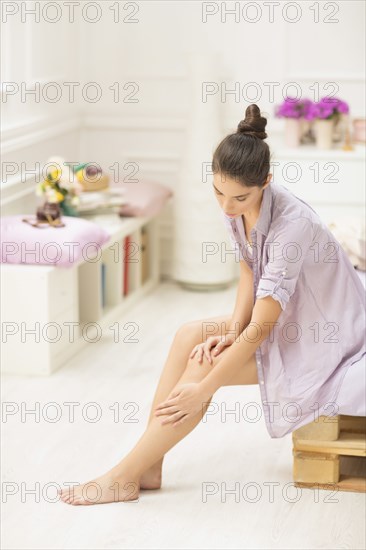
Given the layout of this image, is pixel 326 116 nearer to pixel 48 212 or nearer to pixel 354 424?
pixel 48 212

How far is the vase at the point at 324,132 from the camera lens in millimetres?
4270

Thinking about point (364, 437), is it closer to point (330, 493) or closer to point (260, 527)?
point (330, 493)

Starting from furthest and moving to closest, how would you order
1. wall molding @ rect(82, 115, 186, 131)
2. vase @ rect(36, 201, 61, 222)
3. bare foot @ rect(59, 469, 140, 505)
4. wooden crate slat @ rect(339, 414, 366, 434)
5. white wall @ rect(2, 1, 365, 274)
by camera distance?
1. wall molding @ rect(82, 115, 186, 131)
2. white wall @ rect(2, 1, 365, 274)
3. vase @ rect(36, 201, 61, 222)
4. wooden crate slat @ rect(339, 414, 366, 434)
5. bare foot @ rect(59, 469, 140, 505)

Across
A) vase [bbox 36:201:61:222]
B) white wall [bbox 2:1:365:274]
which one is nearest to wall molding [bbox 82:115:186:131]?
white wall [bbox 2:1:365:274]

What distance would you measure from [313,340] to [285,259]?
245mm

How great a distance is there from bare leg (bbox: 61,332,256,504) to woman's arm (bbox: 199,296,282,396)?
0.07 meters

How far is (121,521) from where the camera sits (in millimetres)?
2301

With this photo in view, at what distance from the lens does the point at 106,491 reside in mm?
2400

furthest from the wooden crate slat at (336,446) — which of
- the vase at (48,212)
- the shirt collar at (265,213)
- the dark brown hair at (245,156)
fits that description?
the vase at (48,212)

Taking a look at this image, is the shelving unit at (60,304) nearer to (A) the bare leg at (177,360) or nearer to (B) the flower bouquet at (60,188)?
(B) the flower bouquet at (60,188)

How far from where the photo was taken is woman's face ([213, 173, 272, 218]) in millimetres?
2195

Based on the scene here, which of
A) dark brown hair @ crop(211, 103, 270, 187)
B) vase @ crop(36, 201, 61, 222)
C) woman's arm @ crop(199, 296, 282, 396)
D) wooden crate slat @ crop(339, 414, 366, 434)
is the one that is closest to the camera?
dark brown hair @ crop(211, 103, 270, 187)

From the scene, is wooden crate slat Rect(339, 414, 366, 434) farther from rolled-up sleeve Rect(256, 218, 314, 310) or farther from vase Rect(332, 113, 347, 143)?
vase Rect(332, 113, 347, 143)

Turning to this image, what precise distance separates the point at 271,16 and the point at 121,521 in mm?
2834
